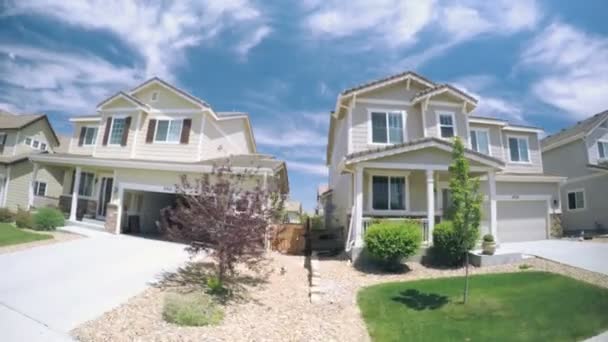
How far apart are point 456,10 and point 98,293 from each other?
12.7 m

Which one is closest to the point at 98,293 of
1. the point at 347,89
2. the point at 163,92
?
the point at 347,89

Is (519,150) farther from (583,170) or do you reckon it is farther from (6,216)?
(6,216)

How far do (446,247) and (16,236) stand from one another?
57.6ft

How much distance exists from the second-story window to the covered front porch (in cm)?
1036

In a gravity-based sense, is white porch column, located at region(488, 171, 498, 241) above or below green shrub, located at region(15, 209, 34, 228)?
above

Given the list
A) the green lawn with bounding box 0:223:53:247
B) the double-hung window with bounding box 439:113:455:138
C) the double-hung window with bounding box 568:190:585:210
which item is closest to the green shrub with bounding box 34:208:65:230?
the green lawn with bounding box 0:223:53:247

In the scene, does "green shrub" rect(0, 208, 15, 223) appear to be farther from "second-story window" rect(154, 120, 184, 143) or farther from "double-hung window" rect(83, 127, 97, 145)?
"second-story window" rect(154, 120, 184, 143)

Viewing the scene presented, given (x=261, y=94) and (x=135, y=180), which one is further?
(x=261, y=94)

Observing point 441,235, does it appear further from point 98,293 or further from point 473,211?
point 98,293

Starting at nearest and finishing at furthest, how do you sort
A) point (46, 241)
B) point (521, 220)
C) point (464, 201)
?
1. point (464, 201)
2. point (46, 241)
3. point (521, 220)

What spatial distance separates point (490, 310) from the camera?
23.6 feet

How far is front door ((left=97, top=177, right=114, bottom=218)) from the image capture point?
62.1ft

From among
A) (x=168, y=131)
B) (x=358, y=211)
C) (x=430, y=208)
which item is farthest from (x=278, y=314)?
(x=168, y=131)

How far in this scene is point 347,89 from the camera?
1538 centimetres
